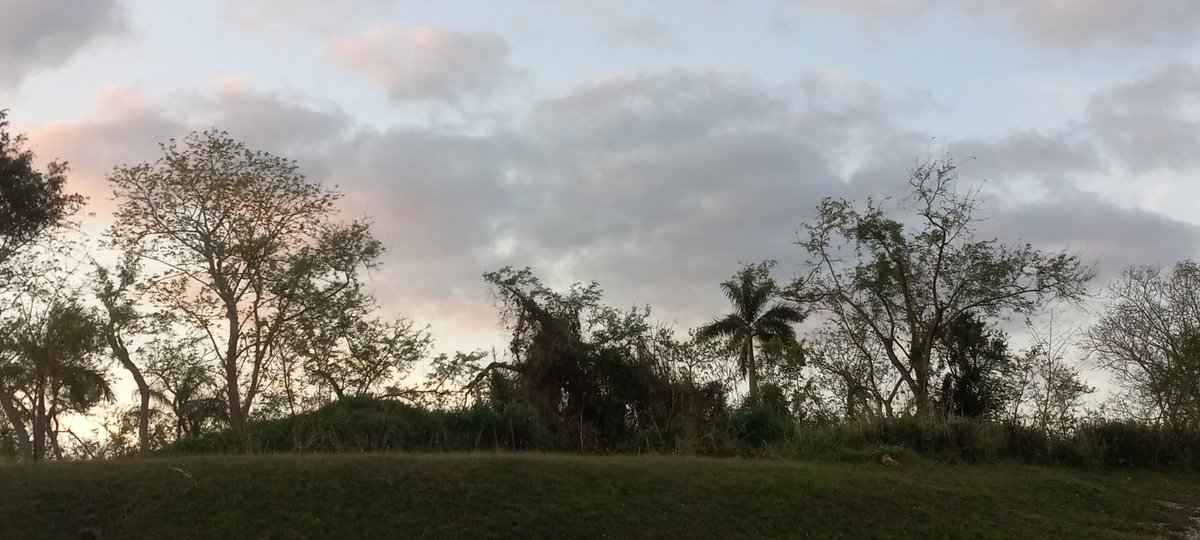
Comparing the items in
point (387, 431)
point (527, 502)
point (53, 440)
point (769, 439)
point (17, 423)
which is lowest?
point (527, 502)

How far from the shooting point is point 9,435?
119ft

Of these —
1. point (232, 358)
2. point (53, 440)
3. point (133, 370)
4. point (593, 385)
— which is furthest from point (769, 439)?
point (53, 440)

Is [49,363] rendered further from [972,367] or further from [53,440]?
[972,367]

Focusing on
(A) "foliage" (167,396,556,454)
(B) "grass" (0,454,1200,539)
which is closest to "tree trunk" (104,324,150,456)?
(A) "foliage" (167,396,556,454)

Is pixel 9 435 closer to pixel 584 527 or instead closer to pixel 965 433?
pixel 584 527

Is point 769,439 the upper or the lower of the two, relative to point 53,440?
lower

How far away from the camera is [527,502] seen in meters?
16.5

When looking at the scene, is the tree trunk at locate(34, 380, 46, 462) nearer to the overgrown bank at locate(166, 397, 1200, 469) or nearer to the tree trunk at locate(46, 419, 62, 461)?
the tree trunk at locate(46, 419, 62, 461)

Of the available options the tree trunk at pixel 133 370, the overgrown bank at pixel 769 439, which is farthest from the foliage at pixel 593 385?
the tree trunk at pixel 133 370

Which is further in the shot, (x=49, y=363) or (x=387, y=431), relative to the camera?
(x=49, y=363)

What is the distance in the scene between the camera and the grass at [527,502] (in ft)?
49.6

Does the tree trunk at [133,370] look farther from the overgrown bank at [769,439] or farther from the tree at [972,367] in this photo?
the tree at [972,367]

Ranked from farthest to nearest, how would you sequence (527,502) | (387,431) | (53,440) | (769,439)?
(53,440) < (769,439) < (387,431) < (527,502)

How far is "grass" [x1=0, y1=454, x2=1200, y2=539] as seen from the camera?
15.1 metres
